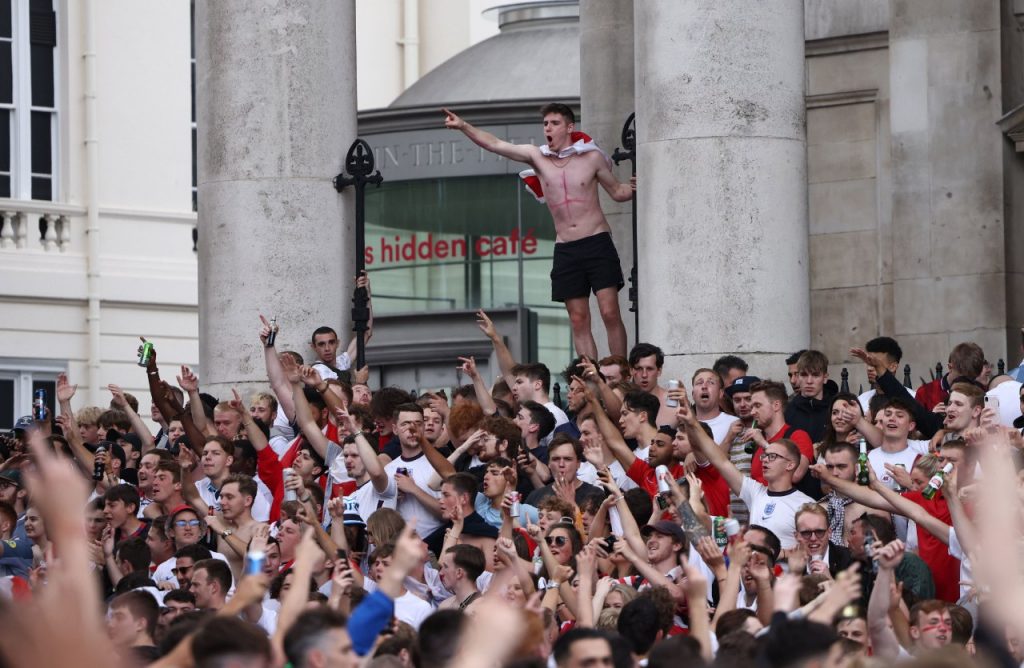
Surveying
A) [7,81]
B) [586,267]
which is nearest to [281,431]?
[586,267]

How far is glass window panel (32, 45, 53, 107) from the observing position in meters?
34.9

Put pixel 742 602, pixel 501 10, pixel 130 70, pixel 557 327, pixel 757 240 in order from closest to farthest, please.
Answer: pixel 742 602, pixel 757 240, pixel 130 70, pixel 557 327, pixel 501 10

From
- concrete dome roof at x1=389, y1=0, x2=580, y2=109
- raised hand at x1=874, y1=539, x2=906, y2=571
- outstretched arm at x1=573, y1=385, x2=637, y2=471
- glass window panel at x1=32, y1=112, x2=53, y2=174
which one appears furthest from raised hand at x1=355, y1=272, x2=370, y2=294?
concrete dome roof at x1=389, y1=0, x2=580, y2=109

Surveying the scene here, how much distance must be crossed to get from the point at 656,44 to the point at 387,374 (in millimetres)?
21876

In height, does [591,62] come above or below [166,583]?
above

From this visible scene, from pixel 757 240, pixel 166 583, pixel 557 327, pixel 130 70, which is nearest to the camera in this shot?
pixel 166 583

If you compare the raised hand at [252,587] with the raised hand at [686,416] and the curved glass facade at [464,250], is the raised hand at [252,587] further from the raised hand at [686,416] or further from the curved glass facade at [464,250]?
the curved glass facade at [464,250]

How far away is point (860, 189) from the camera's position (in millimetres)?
21109

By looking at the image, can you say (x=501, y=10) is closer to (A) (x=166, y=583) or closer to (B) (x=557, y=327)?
(B) (x=557, y=327)

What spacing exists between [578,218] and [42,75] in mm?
18277

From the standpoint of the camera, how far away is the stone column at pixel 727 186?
53.1 feet

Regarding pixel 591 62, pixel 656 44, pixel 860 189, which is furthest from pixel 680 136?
pixel 591 62

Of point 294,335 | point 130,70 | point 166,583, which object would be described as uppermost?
point 130,70

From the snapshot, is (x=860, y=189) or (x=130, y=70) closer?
(x=860, y=189)
